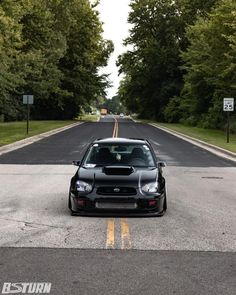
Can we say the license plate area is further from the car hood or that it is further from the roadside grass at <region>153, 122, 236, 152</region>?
the roadside grass at <region>153, 122, 236, 152</region>

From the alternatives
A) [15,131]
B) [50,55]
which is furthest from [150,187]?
[50,55]

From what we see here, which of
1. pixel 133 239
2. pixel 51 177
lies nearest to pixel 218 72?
pixel 51 177

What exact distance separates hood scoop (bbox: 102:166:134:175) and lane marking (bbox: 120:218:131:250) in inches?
34.0

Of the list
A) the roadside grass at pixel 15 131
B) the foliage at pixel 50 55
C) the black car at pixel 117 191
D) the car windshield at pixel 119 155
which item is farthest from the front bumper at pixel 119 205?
the foliage at pixel 50 55

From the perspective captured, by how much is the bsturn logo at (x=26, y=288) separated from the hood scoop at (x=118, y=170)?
13.0ft

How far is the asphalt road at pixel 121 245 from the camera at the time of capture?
552 cm

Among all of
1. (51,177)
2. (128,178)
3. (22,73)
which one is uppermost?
(22,73)

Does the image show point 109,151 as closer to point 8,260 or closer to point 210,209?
point 210,209

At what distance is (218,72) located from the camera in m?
38.5

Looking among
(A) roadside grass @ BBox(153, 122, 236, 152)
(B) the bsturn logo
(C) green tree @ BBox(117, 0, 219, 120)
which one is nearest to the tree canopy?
(C) green tree @ BBox(117, 0, 219, 120)

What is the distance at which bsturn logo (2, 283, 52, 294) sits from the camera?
16.8ft

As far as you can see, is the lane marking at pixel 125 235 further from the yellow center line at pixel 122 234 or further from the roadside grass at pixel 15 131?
the roadside grass at pixel 15 131

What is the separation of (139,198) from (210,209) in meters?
2.03

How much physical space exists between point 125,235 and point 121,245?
0.58 metres
